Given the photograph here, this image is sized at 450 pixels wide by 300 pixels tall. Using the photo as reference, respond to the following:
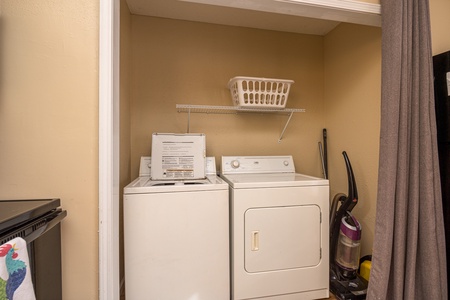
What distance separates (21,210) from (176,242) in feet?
2.79

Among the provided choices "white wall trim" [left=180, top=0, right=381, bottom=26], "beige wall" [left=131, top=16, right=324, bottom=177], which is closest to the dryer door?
"beige wall" [left=131, top=16, right=324, bottom=177]

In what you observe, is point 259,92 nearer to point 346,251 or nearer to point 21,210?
point 346,251

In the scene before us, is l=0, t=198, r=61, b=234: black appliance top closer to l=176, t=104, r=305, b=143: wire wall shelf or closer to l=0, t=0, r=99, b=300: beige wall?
l=0, t=0, r=99, b=300: beige wall

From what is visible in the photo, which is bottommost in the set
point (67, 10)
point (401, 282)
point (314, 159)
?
point (401, 282)

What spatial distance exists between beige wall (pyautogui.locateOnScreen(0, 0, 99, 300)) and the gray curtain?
1.55 m

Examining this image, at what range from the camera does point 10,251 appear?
63 cm

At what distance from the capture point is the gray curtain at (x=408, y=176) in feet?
3.79

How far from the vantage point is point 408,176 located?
1.20 meters

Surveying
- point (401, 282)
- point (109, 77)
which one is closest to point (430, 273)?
point (401, 282)

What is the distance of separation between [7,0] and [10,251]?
1121mm

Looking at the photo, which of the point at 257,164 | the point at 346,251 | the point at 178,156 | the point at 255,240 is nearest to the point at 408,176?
the point at 346,251

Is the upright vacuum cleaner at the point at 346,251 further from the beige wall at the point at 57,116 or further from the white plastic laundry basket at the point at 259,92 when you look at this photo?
the beige wall at the point at 57,116

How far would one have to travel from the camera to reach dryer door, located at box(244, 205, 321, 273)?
1.51m

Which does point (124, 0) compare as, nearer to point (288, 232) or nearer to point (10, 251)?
point (10, 251)
